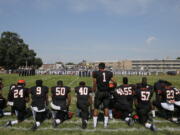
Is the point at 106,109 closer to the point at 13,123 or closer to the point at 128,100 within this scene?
the point at 128,100

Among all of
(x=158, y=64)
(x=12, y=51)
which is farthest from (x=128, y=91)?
(x=158, y=64)

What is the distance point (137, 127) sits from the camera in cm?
623

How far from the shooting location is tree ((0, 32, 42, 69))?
2685 inches

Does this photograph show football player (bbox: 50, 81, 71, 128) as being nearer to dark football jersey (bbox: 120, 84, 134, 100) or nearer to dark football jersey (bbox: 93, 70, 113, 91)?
dark football jersey (bbox: 93, 70, 113, 91)

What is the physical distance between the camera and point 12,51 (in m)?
68.3

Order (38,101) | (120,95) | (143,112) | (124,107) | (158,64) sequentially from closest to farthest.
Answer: (143,112), (38,101), (124,107), (120,95), (158,64)

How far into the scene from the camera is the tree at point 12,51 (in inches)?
2685

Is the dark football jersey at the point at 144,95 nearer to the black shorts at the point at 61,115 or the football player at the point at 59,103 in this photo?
the football player at the point at 59,103

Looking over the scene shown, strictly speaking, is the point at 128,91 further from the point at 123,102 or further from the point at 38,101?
the point at 38,101

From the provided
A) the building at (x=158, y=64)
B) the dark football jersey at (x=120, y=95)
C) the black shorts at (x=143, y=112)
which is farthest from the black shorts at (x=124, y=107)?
the building at (x=158, y=64)

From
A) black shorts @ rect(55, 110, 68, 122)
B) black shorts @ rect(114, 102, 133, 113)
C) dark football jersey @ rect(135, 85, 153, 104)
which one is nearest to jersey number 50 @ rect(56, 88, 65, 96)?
black shorts @ rect(55, 110, 68, 122)

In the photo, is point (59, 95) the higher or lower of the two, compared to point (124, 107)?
higher

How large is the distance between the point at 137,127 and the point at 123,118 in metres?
1.06

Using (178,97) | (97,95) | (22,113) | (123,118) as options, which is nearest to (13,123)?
(22,113)
